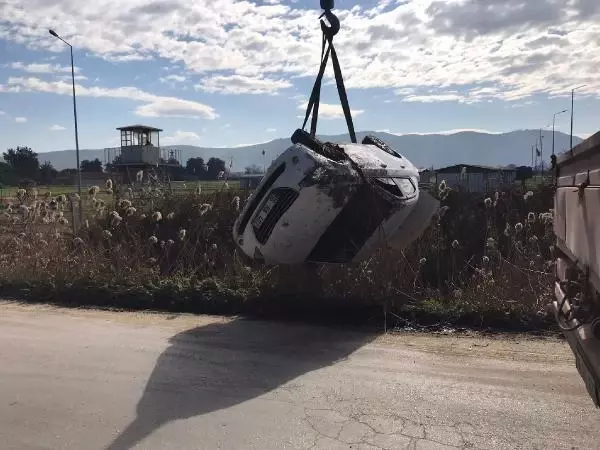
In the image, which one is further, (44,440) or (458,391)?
(458,391)

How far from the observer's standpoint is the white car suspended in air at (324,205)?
19.1 ft

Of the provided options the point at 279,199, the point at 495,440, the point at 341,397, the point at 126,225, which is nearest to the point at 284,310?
the point at 279,199

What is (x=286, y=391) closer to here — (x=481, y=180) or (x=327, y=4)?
(x=327, y=4)

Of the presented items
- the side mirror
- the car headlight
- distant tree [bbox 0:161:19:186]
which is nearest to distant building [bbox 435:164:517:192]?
the car headlight

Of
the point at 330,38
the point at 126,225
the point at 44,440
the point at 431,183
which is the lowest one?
the point at 44,440

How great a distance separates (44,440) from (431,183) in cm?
817

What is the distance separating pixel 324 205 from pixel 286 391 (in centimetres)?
199

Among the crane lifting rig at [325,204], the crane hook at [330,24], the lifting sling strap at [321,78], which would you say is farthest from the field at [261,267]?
the crane hook at [330,24]

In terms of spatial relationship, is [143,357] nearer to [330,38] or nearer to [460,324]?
[460,324]

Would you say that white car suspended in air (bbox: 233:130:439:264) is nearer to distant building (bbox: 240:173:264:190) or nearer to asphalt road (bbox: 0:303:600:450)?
asphalt road (bbox: 0:303:600:450)

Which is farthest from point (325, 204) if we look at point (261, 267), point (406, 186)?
point (261, 267)

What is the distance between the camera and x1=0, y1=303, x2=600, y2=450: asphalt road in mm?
3762

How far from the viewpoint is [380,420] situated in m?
3.95

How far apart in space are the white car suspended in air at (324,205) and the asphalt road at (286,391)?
89 centimetres
